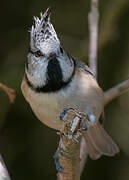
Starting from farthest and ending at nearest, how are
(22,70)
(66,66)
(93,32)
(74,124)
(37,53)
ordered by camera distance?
1. (22,70)
2. (93,32)
3. (66,66)
4. (37,53)
5. (74,124)

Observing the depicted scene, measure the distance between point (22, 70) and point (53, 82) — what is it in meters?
1.08

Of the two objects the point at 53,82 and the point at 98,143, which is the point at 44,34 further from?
the point at 98,143

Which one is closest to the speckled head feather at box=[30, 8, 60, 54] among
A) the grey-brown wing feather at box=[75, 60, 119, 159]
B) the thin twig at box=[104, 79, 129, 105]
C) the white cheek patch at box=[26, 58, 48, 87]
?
the white cheek patch at box=[26, 58, 48, 87]

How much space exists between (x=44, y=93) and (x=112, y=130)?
53.3 inches

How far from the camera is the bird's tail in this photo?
308 centimetres

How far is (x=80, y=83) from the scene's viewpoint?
8.75ft

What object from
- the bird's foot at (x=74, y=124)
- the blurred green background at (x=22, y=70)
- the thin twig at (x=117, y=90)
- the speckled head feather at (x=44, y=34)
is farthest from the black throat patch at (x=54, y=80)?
the blurred green background at (x=22, y=70)

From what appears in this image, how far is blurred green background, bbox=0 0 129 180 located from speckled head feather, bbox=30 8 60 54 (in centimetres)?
122

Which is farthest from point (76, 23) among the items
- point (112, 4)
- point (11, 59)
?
point (11, 59)

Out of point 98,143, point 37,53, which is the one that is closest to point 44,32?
point 37,53

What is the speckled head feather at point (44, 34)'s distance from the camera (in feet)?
7.86

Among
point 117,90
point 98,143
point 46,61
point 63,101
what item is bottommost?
point 98,143

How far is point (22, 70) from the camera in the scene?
363 centimetres

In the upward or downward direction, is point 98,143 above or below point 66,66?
below
